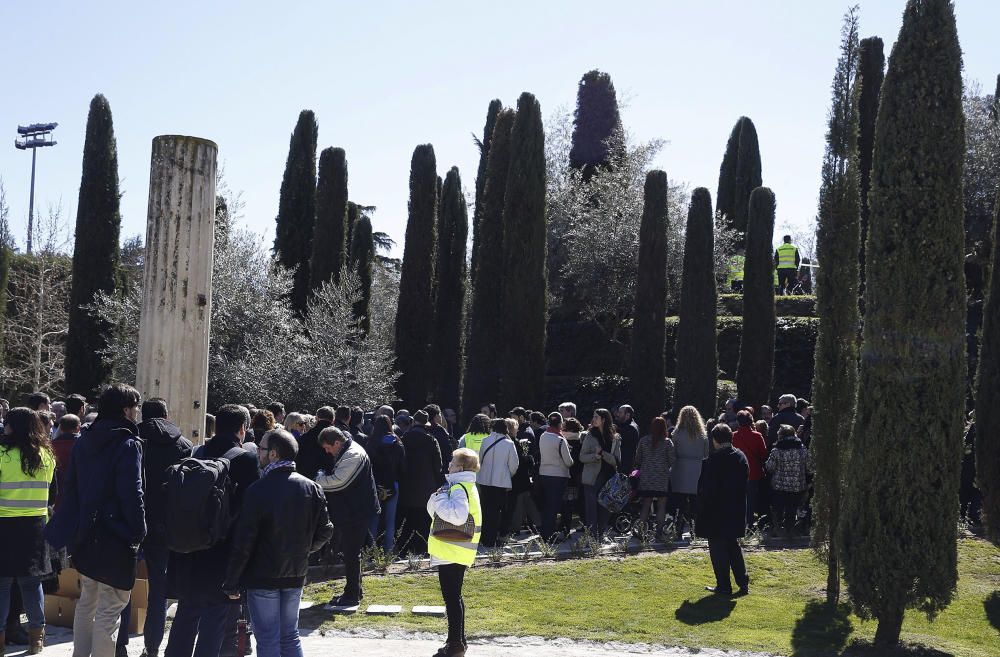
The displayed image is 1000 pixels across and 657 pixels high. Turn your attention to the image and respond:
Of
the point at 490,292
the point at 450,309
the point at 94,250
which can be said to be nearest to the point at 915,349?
the point at 490,292

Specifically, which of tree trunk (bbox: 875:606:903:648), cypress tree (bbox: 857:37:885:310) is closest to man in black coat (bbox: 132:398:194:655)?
tree trunk (bbox: 875:606:903:648)

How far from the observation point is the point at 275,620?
6316 millimetres

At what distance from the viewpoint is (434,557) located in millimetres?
7648

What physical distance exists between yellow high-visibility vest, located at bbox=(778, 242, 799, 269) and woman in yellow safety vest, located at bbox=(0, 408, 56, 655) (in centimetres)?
2919

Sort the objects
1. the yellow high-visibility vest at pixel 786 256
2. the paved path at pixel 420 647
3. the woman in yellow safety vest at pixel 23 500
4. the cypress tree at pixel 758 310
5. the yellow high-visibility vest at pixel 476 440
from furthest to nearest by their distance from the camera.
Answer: the yellow high-visibility vest at pixel 786 256
the cypress tree at pixel 758 310
the yellow high-visibility vest at pixel 476 440
the paved path at pixel 420 647
the woman in yellow safety vest at pixel 23 500

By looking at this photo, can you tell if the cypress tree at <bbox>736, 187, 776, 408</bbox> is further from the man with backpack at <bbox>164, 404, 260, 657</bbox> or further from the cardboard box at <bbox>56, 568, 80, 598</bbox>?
the man with backpack at <bbox>164, 404, 260, 657</bbox>

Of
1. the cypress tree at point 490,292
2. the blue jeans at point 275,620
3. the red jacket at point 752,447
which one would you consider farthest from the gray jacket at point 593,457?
the cypress tree at point 490,292

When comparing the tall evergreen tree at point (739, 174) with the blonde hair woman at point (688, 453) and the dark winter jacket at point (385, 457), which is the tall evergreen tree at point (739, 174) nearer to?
the blonde hair woman at point (688, 453)

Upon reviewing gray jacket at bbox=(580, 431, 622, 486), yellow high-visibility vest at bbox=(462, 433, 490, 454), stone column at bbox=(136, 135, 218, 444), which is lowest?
gray jacket at bbox=(580, 431, 622, 486)

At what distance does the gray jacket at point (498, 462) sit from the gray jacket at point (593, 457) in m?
1.38

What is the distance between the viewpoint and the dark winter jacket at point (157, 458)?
702 centimetres

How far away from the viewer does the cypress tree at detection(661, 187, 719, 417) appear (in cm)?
2327

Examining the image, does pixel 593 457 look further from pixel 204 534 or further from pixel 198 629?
pixel 204 534

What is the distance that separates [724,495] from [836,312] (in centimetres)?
241
